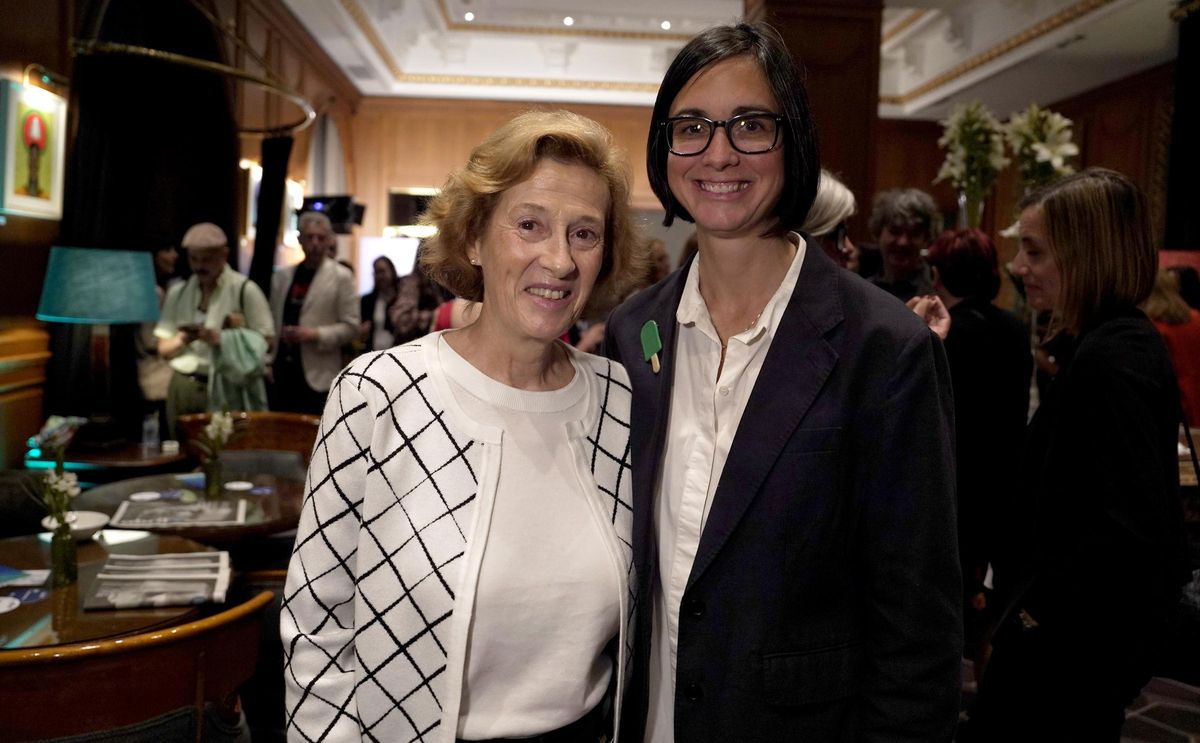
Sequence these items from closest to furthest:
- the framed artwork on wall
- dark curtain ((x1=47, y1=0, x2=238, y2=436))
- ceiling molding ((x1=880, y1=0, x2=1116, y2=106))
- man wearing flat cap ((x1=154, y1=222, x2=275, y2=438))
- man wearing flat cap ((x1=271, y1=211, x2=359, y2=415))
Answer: the framed artwork on wall
dark curtain ((x1=47, y1=0, x2=238, y2=436))
man wearing flat cap ((x1=154, y1=222, x2=275, y2=438))
man wearing flat cap ((x1=271, y1=211, x2=359, y2=415))
ceiling molding ((x1=880, y1=0, x2=1116, y2=106))

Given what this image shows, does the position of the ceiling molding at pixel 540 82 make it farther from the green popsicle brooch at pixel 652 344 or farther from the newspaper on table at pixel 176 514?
the green popsicle brooch at pixel 652 344

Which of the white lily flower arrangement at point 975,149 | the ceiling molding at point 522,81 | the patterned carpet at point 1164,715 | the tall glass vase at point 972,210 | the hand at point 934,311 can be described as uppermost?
the ceiling molding at point 522,81

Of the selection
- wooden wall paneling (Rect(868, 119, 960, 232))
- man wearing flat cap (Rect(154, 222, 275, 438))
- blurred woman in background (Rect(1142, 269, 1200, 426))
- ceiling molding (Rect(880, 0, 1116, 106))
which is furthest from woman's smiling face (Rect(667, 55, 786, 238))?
wooden wall paneling (Rect(868, 119, 960, 232))

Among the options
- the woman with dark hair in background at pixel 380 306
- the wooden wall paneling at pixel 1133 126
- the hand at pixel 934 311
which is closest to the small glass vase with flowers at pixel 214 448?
the hand at pixel 934 311

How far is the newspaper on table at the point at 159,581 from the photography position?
7.13ft

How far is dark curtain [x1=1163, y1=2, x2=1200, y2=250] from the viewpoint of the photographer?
20.3 ft

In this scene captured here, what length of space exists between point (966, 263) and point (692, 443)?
207 centimetres

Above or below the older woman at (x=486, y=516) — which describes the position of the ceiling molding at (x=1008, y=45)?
above

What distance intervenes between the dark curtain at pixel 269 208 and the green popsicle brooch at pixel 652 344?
192 inches

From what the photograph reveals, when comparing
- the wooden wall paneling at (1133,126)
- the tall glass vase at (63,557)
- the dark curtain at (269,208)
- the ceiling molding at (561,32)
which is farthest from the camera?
the ceiling molding at (561,32)

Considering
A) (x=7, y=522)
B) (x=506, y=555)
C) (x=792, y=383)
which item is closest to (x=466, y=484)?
(x=506, y=555)

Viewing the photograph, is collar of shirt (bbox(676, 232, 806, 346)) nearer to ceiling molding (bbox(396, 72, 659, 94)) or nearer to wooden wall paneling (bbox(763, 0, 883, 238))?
wooden wall paneling (bbox(763, 0, 883, 238))

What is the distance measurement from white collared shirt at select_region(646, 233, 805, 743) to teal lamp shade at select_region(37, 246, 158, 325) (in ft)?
10.7

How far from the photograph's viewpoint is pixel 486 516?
132cm
